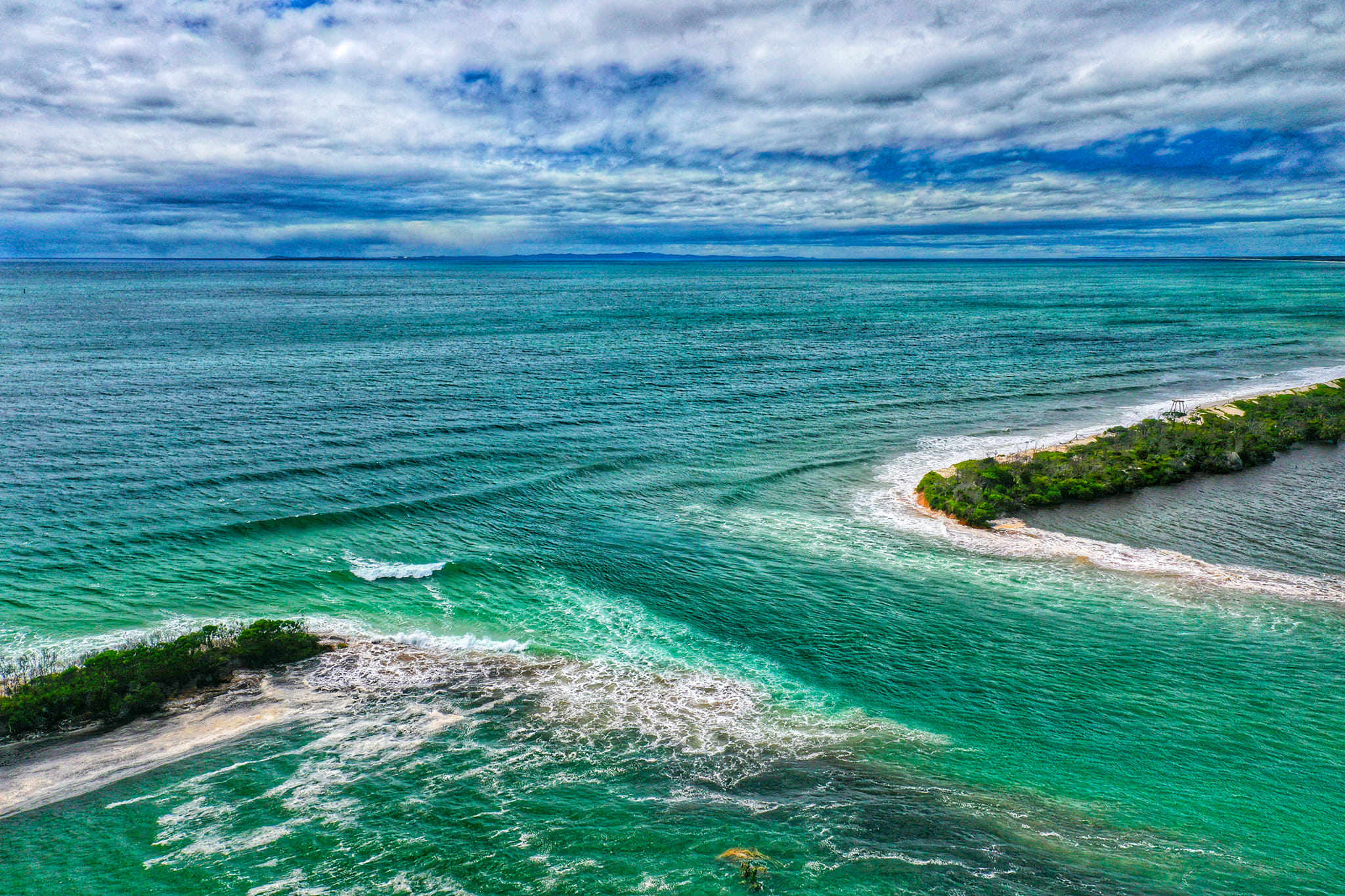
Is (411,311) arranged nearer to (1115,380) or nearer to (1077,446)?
(1115,380)

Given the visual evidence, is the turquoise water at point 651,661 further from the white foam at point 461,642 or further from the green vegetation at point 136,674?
the green vegetation at point 136,674

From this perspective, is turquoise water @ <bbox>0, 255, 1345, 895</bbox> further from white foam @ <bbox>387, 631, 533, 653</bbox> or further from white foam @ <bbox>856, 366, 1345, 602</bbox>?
white foam @ <bbox>856, 366, 1345, 602</bbox>

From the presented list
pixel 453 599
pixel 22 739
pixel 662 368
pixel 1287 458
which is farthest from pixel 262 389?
pixel 1287 458

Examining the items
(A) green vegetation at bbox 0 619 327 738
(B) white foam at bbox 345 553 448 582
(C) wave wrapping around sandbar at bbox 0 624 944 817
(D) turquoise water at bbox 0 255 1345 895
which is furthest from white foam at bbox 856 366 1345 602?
(A) green vegetation at bbox 0 619 327 738

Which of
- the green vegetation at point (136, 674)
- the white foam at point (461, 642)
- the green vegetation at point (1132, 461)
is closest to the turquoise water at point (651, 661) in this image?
the white foam at point (461, 642)

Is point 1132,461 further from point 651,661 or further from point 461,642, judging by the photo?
point 461,642

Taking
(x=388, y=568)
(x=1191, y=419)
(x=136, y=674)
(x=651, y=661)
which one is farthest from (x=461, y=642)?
(x=1191, y=419)

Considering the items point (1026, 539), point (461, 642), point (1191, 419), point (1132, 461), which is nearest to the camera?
point (461, 642)

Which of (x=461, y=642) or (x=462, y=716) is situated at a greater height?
(x=461, y=642)
